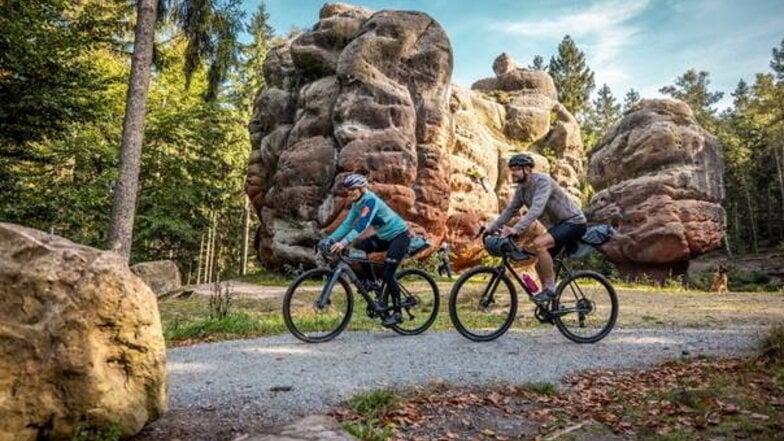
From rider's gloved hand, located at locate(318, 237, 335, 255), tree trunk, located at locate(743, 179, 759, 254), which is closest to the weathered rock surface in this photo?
rider's gloved hand, located at locate(318, 237, 335, 255)

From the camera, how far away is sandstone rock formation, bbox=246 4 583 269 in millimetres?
21484

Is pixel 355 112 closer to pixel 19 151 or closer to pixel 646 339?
pixel 19 151

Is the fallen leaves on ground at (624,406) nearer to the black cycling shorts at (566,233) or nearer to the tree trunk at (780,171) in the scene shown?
the black cycling shorts at (566,233)

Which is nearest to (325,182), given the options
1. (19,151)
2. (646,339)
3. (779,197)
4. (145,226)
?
(145,226)

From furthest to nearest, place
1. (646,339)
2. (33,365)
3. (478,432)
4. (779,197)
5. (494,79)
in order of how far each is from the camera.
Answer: (779,197), (494,79), (646,339), (478,432), (33,365)

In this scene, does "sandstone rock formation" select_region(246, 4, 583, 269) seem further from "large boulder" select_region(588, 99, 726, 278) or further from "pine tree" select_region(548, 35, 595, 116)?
"pine tree" select_region(548, 35, 595, 116)

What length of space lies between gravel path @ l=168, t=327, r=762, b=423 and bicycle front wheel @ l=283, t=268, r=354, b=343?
0.81 ft

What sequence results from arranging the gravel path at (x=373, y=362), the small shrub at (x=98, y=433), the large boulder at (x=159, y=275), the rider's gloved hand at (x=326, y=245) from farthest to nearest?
the large boulder at (x=159, y=275) < the rider's gloved hand at (x=326, y=245) < the gravel path at (x=373, y=362) < the small shrub at (x=98, y=433)

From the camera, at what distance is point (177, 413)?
13.5 feet

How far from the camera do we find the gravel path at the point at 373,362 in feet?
14.8

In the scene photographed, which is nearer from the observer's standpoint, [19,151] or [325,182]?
[19,151]

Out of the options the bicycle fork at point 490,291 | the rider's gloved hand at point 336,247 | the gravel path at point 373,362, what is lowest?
the gravel path at point 373,362

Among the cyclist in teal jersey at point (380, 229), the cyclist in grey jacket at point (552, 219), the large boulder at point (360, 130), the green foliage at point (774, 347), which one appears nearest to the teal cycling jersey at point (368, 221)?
the cyclist in teal jersey at point (380, 229)

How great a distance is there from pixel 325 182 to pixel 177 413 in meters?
18.8
